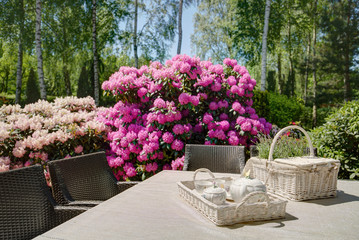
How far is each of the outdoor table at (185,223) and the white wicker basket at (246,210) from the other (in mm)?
24

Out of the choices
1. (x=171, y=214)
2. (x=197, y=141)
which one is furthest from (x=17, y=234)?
(x=197, y=141)

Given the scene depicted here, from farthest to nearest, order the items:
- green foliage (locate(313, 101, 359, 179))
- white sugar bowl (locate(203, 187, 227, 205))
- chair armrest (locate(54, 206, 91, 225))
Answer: green foliage (locate(313, 101, 359, 179)) < chair armrest (locate(54, 206, 91, 225)) < white sugar bowl (locate(203, 187, 227, 205))

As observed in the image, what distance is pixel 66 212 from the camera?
1627 mm

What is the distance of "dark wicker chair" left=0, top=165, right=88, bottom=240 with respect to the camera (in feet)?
4.75

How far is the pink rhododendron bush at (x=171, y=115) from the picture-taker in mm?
3473

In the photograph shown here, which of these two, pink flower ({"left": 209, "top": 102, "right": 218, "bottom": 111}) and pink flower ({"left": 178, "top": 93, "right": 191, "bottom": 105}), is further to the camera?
pink flower ({"left": 209, "top": 102, "right": 218, "bottom": 111})

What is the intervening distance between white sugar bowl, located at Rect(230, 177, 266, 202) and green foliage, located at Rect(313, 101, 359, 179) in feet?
6.73

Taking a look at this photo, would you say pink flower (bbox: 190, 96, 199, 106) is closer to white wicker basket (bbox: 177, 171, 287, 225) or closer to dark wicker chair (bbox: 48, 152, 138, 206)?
dark wicker chair (bbox: 48, 152, 138, 206)

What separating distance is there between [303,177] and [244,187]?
332 mm

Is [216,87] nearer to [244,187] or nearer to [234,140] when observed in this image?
[234,140]

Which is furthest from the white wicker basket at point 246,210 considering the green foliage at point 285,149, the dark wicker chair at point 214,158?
the dark wicker chair at point 214,158

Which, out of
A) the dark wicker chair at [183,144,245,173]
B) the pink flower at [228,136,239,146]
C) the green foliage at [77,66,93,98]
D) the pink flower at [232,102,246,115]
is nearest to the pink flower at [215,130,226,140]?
the pink flower at [228,136,239,146]

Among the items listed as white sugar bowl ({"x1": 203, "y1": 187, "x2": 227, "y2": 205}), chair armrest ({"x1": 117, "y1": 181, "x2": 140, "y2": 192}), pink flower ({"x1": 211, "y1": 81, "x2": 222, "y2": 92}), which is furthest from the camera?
pink flower ({"x1": 211, "y1": 81, "x2": 222, "y2": 92})

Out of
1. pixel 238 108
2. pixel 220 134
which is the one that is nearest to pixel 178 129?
pixel 220 134
